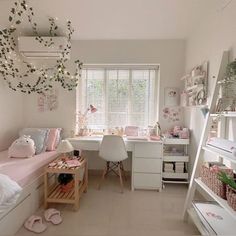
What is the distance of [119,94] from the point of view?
3.73 metres

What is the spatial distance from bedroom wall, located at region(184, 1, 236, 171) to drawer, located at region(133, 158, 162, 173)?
0.55 meters

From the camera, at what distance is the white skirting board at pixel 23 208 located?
1811 mm

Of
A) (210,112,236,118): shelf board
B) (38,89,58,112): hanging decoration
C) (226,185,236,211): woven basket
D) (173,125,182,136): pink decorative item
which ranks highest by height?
(38,89,58,112): hanging decoration

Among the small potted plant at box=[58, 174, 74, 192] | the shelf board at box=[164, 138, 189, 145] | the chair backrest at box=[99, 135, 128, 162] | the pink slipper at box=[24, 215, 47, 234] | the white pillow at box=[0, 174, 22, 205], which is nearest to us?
the white pillow at box=[0, 174, 22, 205]

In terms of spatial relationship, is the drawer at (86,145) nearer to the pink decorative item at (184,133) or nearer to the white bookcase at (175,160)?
the white bookcase at (175,160)

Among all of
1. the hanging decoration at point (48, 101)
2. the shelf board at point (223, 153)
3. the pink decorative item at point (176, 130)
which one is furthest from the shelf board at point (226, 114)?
the hanging decoration at point (48, 101)

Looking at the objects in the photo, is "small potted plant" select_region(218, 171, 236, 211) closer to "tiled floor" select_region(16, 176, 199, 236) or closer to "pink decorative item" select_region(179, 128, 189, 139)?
"tiled floor" select_region(16, 176, 199, 236)

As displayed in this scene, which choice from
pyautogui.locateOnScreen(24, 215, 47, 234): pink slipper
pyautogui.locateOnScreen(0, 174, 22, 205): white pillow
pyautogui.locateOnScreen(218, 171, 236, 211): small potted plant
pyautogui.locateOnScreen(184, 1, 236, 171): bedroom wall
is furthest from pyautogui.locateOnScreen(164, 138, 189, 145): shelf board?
pyautogui.locateOnScreen(0, 174, 22, 205): white pillow

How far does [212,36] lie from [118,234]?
2.50m

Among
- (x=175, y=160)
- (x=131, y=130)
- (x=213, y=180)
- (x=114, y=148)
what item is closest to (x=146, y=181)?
(x=175, y=160)

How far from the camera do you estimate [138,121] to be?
373 cm

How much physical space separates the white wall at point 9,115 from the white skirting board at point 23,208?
1191 mm

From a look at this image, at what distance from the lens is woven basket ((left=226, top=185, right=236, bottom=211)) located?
1435 mm

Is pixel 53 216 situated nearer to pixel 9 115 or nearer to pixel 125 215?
pixel 125 215
